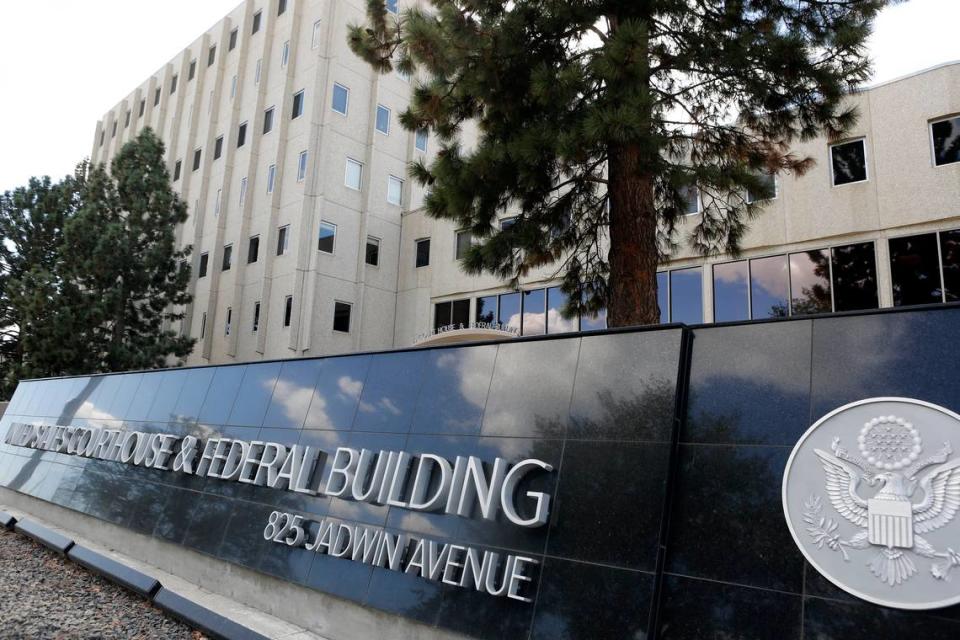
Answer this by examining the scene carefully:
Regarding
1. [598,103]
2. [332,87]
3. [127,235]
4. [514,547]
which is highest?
[332,87]

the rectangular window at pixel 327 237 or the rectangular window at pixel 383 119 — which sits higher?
the rectangular window at pixel 383 119

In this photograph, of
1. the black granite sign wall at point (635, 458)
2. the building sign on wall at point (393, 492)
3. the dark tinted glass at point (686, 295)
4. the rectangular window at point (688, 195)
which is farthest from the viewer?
the dark tinted glass at point (686, 295)

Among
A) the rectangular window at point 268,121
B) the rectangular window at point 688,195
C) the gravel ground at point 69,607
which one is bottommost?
the gravel ground at point 69,607

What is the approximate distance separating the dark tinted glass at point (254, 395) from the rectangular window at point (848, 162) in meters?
13.5

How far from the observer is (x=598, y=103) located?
8.58 meters

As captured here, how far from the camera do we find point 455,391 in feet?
25.6

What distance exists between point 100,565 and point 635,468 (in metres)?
6.95

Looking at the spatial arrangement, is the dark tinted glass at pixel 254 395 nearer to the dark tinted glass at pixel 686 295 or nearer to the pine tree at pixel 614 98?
the pine tree at pixel 614 98

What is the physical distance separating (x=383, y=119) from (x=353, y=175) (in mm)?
2993

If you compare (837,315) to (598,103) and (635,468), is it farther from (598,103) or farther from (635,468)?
(598,103)

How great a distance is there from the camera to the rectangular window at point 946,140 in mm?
15195

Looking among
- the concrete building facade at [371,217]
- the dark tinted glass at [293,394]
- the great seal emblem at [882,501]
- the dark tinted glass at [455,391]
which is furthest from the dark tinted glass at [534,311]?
the great seal emblem at [882,501]

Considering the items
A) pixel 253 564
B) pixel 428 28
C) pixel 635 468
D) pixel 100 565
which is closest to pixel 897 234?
pixel 428 28

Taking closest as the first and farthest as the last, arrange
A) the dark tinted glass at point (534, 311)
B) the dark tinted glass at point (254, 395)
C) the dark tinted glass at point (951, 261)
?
1. the dark tinted glass at point (254, 395)
2. the dark tinted glass at point (951, 261)
3. the dark tinted glass at point (534, 311)
